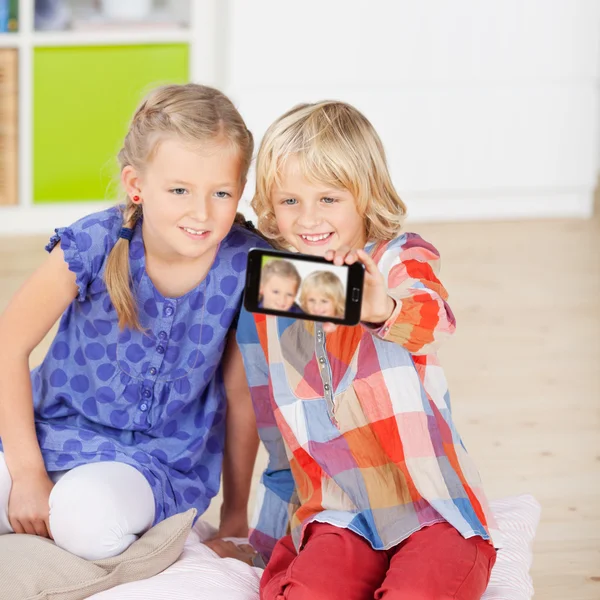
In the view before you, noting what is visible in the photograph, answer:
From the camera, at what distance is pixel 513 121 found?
3553mm

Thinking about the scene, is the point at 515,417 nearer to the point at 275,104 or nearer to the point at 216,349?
the point at 216,349

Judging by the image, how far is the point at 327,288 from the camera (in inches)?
46.8

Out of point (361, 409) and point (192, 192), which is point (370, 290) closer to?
point (361, 409)

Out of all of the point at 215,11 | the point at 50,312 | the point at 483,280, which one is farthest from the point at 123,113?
the point at 50,312

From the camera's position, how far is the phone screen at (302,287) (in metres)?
1.19

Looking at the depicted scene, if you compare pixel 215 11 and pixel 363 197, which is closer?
pixel 363 197

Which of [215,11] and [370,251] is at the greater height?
[215,11]

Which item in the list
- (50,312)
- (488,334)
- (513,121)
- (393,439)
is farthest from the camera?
(513,121)

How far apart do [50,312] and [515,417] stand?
1.06m

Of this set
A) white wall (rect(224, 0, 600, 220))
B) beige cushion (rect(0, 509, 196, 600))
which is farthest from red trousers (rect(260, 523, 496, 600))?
white wall (rect(224, 0, 600, 220))

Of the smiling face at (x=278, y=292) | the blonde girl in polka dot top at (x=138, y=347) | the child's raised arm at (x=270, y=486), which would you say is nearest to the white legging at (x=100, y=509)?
the blonde girl in polka dot top at (x=138, y=347)

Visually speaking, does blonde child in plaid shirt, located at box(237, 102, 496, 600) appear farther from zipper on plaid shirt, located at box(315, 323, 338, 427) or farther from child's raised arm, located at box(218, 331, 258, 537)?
child's raised arm, located at box(218, 331, 258, 537)

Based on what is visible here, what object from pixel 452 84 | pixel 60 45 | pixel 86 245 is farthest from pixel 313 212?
pixel 452 84

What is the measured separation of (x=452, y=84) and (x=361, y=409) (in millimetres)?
2271
